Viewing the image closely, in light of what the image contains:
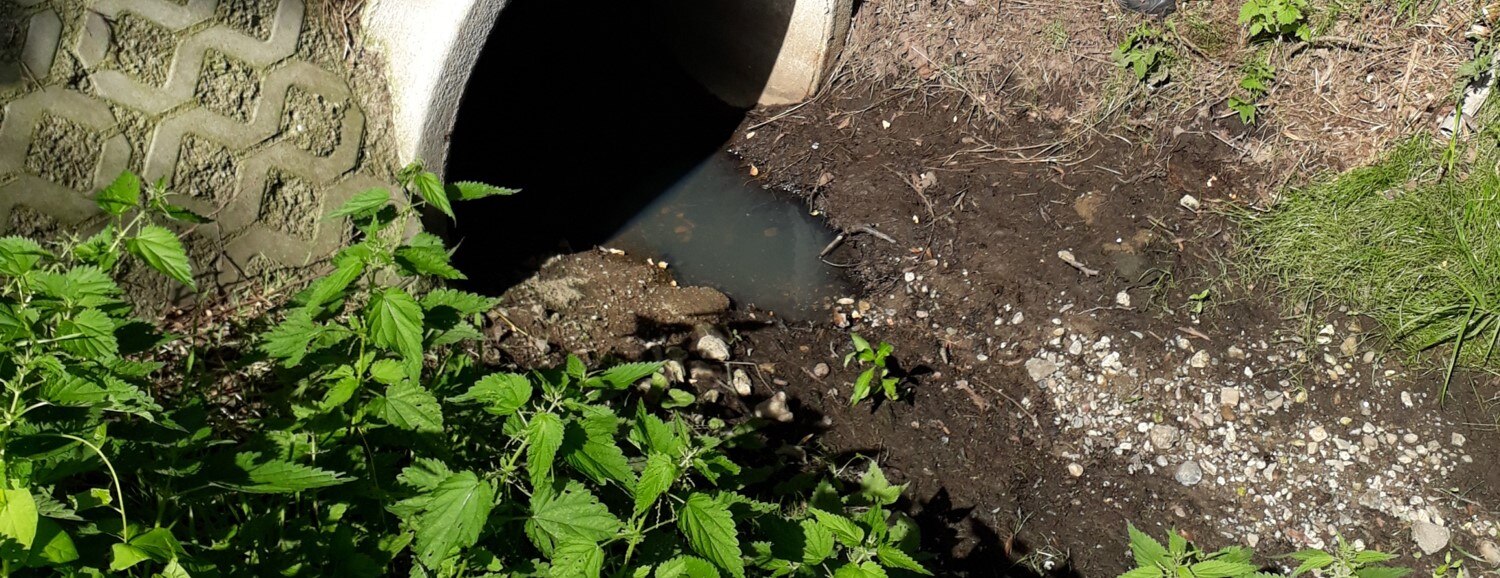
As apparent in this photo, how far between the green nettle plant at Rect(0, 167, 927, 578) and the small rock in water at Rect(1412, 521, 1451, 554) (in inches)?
79.7

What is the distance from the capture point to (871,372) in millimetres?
3377

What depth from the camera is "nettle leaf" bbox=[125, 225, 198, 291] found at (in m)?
1.73

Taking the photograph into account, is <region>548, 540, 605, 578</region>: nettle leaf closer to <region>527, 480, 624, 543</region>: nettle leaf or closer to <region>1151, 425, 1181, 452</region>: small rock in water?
<region>527, 480, 624, 543</region>: nettle leaf

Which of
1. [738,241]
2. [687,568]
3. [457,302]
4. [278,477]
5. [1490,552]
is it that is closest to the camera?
[278,477]

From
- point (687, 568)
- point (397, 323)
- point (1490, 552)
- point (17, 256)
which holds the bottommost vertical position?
point (1490, 552)

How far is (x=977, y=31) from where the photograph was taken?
4.52 metres

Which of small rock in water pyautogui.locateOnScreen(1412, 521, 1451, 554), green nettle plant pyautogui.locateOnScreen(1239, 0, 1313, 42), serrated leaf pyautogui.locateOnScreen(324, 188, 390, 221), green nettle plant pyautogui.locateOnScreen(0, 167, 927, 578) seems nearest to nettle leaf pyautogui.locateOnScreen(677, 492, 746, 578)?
green nettle plant pyautogui.locateOnScreen(0, 167, 927, 578)

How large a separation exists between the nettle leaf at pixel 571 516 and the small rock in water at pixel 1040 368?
2.18 m

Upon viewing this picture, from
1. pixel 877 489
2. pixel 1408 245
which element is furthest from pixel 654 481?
pixel 1408 245

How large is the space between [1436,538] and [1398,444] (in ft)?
1.02

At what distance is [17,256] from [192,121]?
1.28 m

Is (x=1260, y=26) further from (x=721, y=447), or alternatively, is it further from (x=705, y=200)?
(x=721, y=447)

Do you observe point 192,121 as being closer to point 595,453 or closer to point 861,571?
point 595,453

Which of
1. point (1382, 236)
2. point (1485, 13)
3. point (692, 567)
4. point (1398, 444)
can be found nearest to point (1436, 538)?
point (1398, 444)
